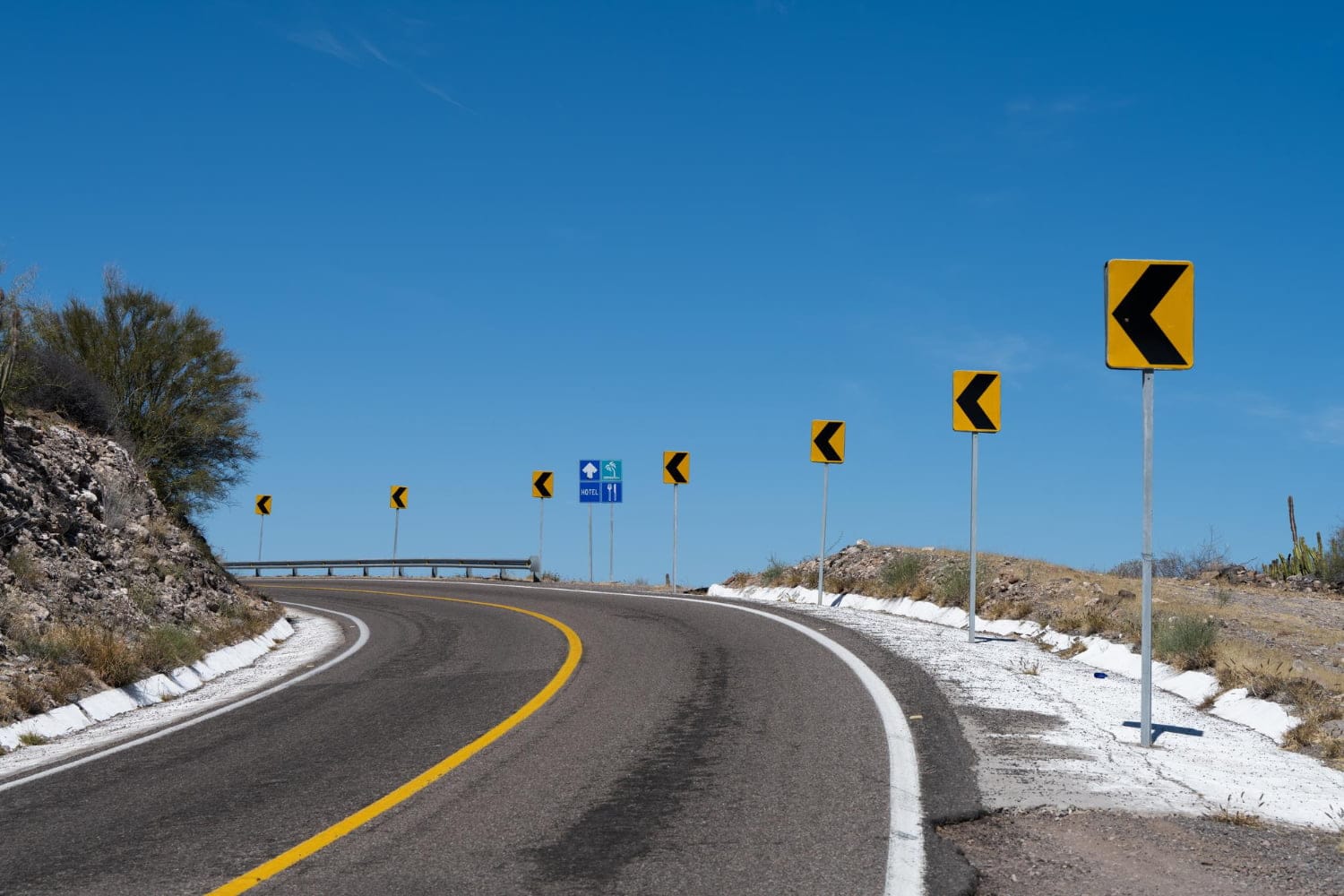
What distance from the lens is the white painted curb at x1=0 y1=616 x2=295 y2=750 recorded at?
35.1 ft

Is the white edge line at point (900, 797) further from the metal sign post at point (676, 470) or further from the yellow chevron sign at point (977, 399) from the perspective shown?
the metal sign post at point (676, 470)

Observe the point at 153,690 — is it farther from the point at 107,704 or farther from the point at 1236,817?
the point at 1236,817

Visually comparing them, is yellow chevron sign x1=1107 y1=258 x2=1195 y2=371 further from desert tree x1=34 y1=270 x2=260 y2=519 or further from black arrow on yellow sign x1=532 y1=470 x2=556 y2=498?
black arrow on yellow sign x1=532 y1=470 x2=556 y2=498

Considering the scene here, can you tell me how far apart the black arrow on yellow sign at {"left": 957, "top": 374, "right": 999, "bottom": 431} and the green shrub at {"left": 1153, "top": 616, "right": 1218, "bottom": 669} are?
3.89m

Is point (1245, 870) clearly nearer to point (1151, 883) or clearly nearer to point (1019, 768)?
point (1151, 883)

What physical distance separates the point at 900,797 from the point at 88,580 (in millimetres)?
12643

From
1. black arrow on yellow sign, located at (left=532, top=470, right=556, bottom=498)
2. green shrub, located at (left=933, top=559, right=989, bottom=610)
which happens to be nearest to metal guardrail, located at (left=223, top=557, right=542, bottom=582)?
black arrow on yellow sign, located at (left=532, top=470, right=556, bottom=498)

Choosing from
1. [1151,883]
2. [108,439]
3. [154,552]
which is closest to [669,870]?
[1151,883]

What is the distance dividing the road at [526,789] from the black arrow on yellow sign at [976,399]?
4006 mm

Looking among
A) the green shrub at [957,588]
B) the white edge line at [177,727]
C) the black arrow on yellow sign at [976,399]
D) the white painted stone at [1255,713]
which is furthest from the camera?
the green shrub at [957,588]

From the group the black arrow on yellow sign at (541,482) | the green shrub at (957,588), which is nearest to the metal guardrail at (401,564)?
the black arrow on yellow sign at (541,482)

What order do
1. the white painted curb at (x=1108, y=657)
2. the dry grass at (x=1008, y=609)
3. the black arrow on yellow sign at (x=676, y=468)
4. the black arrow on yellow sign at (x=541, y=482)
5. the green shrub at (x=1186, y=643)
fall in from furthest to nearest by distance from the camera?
the black arrow on yellow sign at (x=541, y=482)
the black arrow on yellow sign at (x=676, y=468)
the dry grass at (x=1008, y=609)
the green shrub at (x=1186, y=643)
the white painted curb at (x=1108, y=657)

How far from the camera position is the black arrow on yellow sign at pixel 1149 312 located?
8.77 meters

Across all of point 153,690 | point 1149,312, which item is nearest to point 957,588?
point 1149,312
